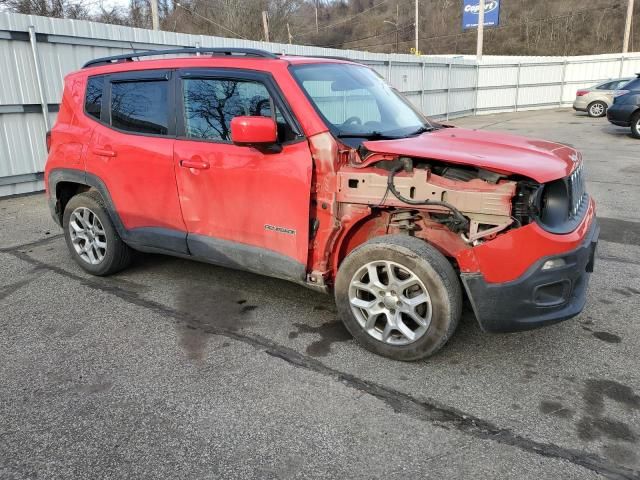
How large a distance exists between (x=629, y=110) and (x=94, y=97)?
14457 mm

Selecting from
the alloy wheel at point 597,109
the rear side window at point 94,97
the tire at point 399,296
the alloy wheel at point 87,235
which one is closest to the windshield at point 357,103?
the tire at point 399,296

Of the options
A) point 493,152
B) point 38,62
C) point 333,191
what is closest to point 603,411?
point 493,152

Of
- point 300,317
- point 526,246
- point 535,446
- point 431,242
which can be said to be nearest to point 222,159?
point 300,317

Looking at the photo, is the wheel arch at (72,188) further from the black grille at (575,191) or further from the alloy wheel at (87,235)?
the black grille at (575,191)

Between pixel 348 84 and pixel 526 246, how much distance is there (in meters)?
1.94

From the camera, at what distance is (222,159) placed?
3764mm

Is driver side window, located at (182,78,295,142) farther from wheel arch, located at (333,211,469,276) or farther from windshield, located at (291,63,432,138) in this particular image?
wheel arch, located at (333,211,469,276)

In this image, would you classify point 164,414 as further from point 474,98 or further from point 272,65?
point 474,98

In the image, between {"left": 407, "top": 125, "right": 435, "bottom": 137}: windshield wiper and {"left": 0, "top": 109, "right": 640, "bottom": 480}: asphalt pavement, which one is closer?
{"left": 0, "top": 109, "right": 640, "bottom": 480}: asphalt pavement

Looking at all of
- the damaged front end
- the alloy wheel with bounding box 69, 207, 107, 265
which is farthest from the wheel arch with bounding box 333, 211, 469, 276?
the alloy wheel with bounding box 69, 207, 107, 265

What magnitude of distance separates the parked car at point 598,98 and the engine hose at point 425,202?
2201 cm

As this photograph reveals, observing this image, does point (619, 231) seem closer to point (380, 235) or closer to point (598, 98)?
point (380, 235)

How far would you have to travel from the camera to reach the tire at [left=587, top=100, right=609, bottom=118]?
70.7ft

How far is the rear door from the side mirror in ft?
3.04
